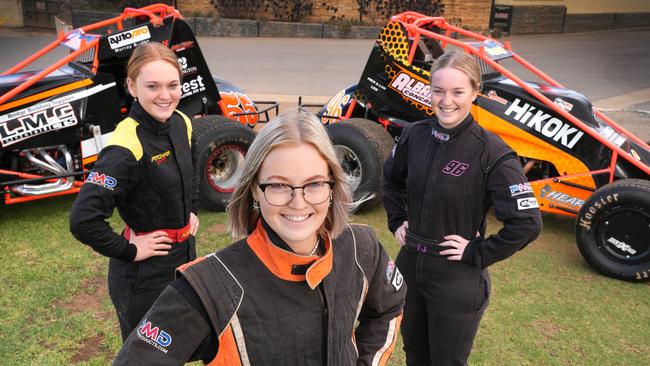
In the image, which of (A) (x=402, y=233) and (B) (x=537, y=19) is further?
(B) (x=537, y=19)

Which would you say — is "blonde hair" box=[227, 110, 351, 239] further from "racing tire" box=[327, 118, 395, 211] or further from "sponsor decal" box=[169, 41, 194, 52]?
"sponsor decal" box=[169, 41, 194, 52]

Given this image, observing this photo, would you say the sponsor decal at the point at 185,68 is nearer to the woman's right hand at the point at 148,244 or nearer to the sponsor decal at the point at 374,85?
the sponsor decal at the point at 374,85

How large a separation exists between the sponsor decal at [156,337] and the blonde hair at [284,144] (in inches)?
14.1

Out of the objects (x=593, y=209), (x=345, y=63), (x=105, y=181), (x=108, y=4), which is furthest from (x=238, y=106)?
(x=108, y=4)

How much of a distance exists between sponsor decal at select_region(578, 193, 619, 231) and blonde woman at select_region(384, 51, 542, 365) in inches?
88.7

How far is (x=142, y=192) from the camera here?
2.63 metres

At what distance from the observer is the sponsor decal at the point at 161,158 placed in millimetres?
2609

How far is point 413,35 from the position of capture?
5633mm

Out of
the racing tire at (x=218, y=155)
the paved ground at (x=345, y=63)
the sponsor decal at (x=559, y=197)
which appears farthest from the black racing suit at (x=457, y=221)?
the paved ground at (x=345, y=63)

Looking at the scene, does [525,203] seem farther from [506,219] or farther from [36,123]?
[36,123]

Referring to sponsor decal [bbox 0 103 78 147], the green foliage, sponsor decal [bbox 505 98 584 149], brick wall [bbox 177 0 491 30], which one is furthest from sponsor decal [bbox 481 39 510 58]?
the green foliage

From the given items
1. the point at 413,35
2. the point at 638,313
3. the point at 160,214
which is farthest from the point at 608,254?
the point at 160,214

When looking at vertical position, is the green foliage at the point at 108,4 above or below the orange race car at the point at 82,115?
below

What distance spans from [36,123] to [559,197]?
4.44 meters
